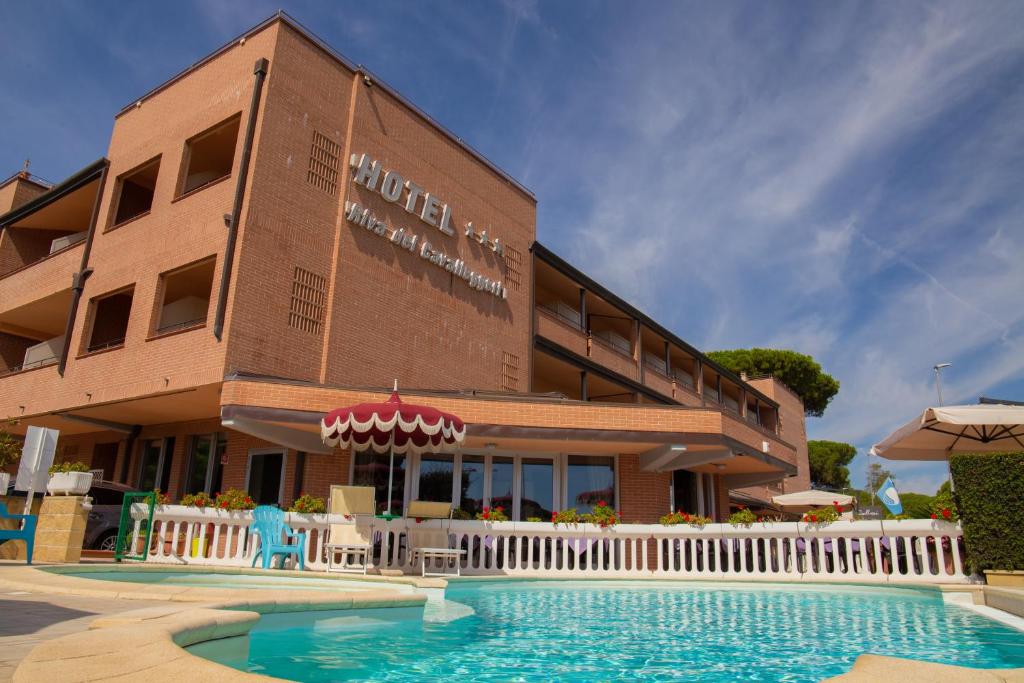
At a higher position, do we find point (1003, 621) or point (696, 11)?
point (696, 11)

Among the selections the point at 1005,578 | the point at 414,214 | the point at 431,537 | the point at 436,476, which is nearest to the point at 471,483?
the point at 436,476

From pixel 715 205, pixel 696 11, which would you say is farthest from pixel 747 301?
pixel 696 11

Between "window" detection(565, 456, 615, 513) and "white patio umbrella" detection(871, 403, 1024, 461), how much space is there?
6.10 meters

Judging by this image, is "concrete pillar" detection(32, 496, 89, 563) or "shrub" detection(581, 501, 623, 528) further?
"shrub" detection(581, 501, 623, 528)

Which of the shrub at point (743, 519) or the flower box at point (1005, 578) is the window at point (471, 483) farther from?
the flower box at point (1005, 578)

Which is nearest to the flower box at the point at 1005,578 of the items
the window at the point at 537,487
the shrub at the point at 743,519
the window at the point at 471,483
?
the shrub at the point at 743,519

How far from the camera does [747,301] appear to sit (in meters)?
30.6

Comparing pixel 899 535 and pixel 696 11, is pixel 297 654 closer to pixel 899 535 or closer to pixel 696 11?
pixel 899 535

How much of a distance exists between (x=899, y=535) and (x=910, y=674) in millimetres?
9968

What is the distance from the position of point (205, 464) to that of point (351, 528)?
27.6 ft

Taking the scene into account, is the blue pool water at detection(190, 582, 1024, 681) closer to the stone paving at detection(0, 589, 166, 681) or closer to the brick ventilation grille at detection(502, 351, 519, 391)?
the stone paving at detection(0, 589, 166, 681)

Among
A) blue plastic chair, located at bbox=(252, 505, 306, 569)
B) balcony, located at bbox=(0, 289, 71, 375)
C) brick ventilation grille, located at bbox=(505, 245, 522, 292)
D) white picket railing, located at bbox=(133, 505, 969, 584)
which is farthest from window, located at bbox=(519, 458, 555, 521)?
balcony, located at bbox=(0, 289, 71, 375)

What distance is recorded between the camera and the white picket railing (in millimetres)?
11141

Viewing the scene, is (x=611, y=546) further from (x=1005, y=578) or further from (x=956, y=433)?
(x=956, y=433)
